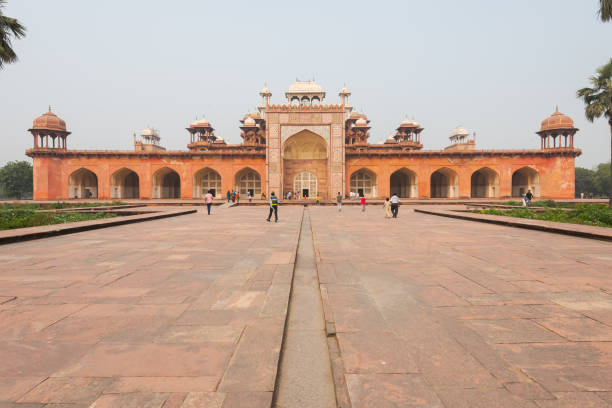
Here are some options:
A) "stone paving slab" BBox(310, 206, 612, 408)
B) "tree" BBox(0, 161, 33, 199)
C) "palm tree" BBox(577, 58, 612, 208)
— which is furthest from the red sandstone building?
"stone paving slab" BBox(310, 206, 612, 408)

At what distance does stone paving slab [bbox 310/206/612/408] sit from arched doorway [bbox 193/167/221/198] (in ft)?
91.9

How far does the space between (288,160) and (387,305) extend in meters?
27.5

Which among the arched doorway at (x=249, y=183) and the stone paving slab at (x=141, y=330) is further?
the arched doorway at (x=249, y=183)

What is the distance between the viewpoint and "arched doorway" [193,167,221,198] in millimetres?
29984

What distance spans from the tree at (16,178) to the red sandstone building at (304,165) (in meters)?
21.1

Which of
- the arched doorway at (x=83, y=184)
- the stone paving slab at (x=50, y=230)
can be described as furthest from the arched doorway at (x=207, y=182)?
the stone paving slab at (x=50, y=230)

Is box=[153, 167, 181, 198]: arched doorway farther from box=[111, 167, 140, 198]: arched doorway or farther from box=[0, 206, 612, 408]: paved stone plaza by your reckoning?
box=[0, 206, 612, 408]: paved stone plaza

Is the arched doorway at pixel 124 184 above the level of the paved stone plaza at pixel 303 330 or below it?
above

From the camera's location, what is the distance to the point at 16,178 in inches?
1684

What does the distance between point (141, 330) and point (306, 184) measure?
2762 cm

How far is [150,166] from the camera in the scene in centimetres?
2884

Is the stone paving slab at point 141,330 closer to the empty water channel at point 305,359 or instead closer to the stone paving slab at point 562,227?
the empty water channel at point 305,359

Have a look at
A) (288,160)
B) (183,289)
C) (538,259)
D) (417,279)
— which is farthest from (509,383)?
(288,160)

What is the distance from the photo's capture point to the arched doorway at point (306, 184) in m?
29.3
